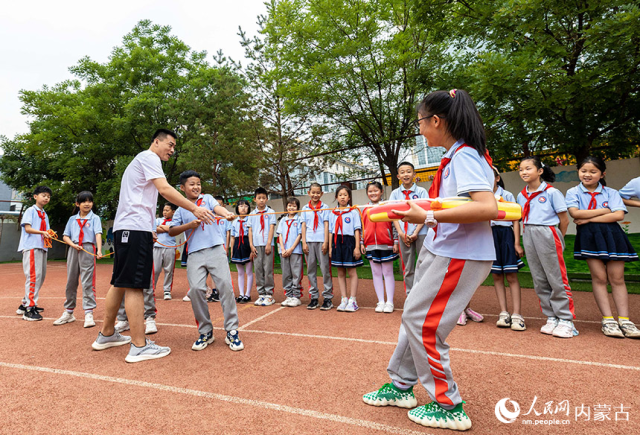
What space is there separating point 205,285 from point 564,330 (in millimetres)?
4371

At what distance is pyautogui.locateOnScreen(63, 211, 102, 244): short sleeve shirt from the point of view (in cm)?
550

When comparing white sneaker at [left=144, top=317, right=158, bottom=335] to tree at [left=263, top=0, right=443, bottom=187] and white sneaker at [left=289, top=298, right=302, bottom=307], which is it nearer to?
white sneaker at [left=289, top=298, right=302, bottom=307]

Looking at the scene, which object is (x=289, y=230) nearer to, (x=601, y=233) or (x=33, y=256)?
(x=33, y=256)

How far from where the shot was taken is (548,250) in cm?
429

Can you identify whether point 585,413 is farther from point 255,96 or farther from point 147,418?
point 255,96

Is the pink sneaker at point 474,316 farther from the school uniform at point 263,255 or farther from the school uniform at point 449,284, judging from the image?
the school uniform at point 263,255

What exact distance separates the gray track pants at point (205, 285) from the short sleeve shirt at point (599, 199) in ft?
14.7

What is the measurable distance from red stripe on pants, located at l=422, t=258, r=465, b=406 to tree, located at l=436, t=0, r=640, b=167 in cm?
581

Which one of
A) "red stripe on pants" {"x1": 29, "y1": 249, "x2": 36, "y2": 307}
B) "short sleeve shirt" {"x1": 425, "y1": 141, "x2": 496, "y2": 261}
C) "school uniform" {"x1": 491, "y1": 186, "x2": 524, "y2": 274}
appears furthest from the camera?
"red stripe on pants" {"x1": 29, "y1": 249, "x2": 36, "y2": 307}

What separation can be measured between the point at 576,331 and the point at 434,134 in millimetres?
3654

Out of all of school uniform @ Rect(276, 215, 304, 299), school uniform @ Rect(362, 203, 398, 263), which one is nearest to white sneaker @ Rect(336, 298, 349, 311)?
school uniform @ Rect(362, 203, 398, 263)

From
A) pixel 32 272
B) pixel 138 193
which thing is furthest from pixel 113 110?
pixel 138 193

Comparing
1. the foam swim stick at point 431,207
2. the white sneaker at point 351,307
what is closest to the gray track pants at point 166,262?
the white sneaker at point 351,307

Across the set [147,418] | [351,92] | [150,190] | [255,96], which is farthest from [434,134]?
[255,96]
